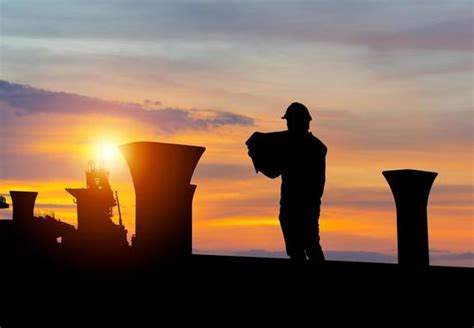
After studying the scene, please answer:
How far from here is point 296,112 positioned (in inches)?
506

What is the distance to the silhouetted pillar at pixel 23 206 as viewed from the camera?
77.8 feet

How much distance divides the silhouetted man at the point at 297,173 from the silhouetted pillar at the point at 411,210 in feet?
17.6

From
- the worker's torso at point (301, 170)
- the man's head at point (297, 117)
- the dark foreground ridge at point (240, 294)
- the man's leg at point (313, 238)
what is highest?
the man's head at point (297, 117)

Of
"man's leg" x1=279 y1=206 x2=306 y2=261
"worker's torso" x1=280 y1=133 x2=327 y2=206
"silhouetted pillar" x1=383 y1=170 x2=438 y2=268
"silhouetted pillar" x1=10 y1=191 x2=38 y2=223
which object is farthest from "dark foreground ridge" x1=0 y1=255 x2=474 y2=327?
"silhouetted pillar" x1=10 y1=191 x2=38 y2=223

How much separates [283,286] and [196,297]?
103 cm

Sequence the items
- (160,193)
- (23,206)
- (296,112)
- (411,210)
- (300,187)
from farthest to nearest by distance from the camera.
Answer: (23,206), (411,210), (160,193), (300,187), (296,112)

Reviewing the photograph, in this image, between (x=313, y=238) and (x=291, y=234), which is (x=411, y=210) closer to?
(x=313, y=238)

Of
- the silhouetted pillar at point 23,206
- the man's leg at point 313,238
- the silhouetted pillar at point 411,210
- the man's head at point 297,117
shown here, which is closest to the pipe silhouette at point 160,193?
the man's head at point 297,117

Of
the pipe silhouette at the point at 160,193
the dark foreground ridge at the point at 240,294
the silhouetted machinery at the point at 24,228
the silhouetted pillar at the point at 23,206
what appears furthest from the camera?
the silhouetted pillar at the point at 23,206

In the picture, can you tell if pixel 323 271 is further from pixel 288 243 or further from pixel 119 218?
pixel 119 218

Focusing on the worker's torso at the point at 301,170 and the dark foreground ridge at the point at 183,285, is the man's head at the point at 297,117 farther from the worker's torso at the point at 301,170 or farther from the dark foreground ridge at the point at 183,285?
the dark foreground ridge at the point at 183,285

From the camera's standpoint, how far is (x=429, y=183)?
18578 millimetres

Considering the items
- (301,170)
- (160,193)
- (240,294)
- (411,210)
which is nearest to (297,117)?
(301,170)

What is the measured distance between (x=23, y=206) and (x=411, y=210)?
9.42 m
